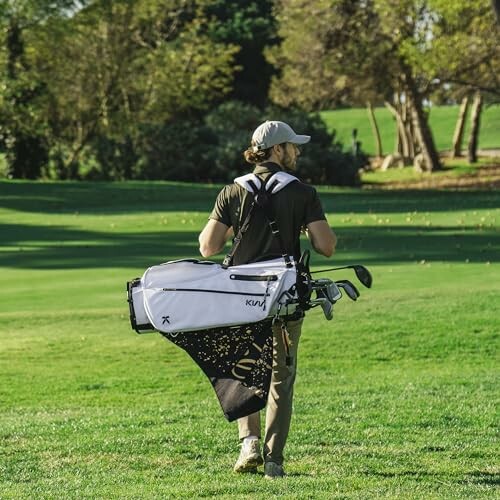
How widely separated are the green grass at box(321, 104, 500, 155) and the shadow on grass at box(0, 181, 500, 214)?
37.9m

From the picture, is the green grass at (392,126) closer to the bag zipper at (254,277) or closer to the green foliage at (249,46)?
the green foliage at (249,46)

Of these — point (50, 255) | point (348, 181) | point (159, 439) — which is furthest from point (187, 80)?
point (159, 439)

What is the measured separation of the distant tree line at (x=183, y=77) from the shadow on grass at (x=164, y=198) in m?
3.92

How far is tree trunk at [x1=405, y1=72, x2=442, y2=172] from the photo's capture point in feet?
174

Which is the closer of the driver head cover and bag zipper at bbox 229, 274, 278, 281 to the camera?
bag zipper at bbox 229, 274, 278, 281

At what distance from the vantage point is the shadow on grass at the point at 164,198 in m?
37.6

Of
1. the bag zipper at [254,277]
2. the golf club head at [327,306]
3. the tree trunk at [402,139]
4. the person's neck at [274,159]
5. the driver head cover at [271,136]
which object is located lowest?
the tree trunk at [402,139]

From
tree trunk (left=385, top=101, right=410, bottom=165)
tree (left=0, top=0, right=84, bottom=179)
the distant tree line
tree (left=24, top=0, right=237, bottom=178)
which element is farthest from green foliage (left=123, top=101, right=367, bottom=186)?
tree trunk (left=385, top=101, right=410, bottom=165)

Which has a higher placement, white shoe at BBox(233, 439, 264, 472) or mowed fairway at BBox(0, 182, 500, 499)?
white shoe at BBox(233, 439, 264, 472)

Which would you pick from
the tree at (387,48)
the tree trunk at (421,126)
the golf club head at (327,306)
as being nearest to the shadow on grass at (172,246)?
the golf club head at (327,306)

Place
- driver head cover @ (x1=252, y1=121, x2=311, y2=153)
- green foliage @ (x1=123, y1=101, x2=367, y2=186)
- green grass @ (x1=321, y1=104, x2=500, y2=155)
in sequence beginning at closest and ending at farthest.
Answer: driver head cover @ (x1=252, y1=121, x2=311, y2=153), green foliage @ (x1=123, y1=101, x2=367, y2=186), green grass @ (x1=321, y1=104, x2=500, y2=155)

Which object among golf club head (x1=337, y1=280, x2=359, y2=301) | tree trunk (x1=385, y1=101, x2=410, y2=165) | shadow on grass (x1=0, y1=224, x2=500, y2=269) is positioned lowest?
tree trunk (x1=385, y1=101, x2=410, y2=165)

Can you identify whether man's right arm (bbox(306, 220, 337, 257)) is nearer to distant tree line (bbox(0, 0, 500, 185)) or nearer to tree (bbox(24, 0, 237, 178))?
distant tree line (bbox(0, 0, 500, 185))

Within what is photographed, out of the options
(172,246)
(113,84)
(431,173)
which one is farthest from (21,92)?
(172,246)
